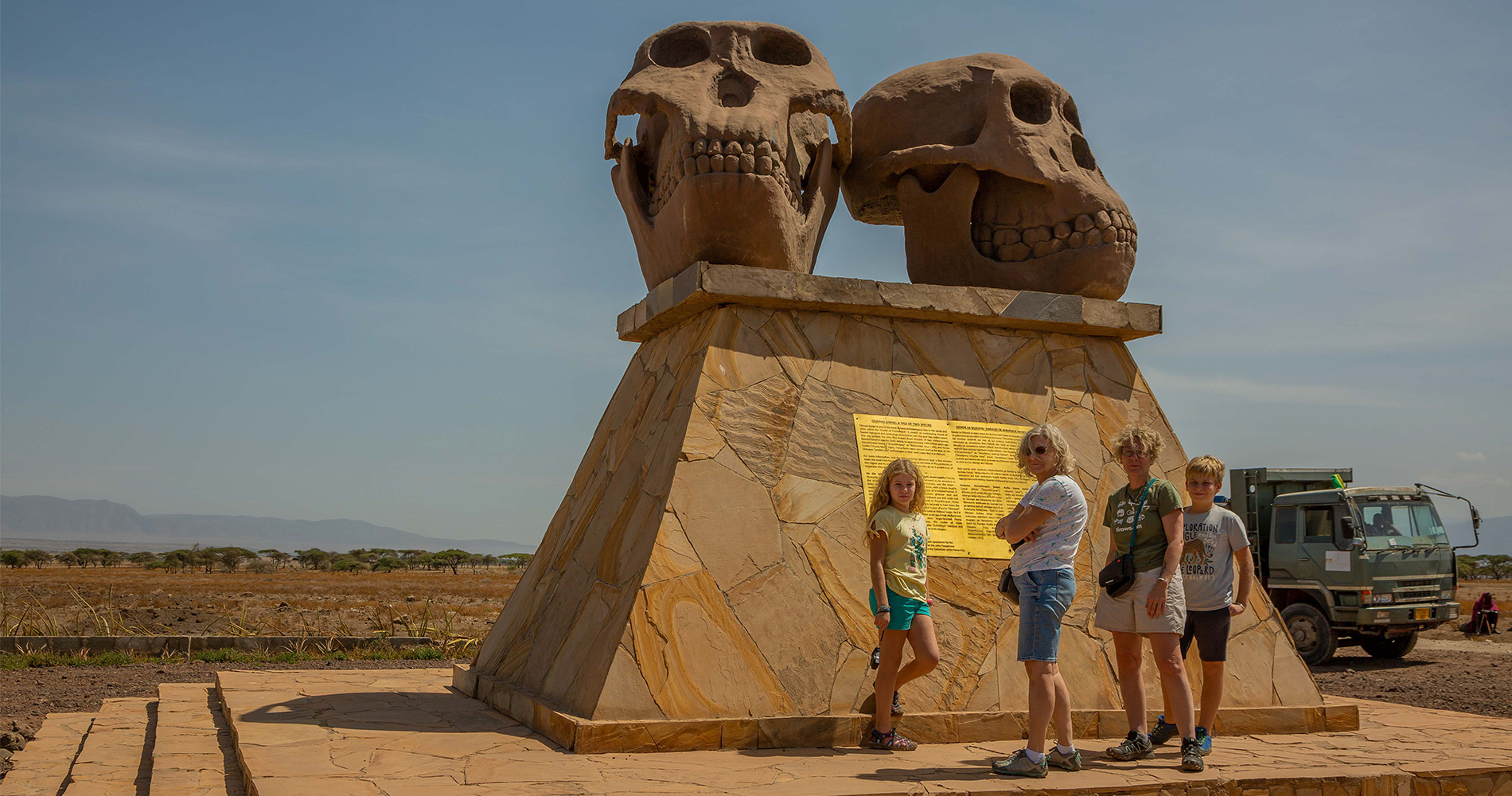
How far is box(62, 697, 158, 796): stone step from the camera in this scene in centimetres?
493

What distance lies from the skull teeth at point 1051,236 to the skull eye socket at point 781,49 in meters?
1.62

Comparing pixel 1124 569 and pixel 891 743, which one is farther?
pixel 891 743

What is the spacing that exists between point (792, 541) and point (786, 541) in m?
0.03

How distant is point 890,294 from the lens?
6.41 metres

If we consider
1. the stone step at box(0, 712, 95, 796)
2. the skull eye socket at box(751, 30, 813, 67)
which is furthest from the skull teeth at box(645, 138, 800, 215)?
the stone step at box(0, 712, 95, 796)

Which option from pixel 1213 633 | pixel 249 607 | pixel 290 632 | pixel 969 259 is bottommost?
pixel 249 607

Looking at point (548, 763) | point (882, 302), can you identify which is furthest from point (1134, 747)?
point (882, 302)

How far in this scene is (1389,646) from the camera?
15047 mm

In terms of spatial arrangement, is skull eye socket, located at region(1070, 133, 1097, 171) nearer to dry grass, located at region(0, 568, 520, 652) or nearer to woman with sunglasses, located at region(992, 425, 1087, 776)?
woman with sunglasses, located at region(992, 425, 1087, 776)

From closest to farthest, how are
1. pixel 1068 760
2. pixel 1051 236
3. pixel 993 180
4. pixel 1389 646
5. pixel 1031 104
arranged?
1. pixel 1068 760
2. pixel 1051 236
3. pixel 993 180
4. pixel 1031 104
5. pixel 1389 646

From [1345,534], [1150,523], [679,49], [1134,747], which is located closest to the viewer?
[1150,523]

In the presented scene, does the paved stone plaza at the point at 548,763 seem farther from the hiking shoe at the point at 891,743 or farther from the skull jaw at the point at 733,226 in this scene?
the skull jaw at the point at 733,226

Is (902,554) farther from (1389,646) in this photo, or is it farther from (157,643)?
(1389,646)

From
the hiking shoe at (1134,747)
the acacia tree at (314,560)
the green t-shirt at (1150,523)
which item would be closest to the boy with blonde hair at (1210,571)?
the hiking shoe at (1134,747)
